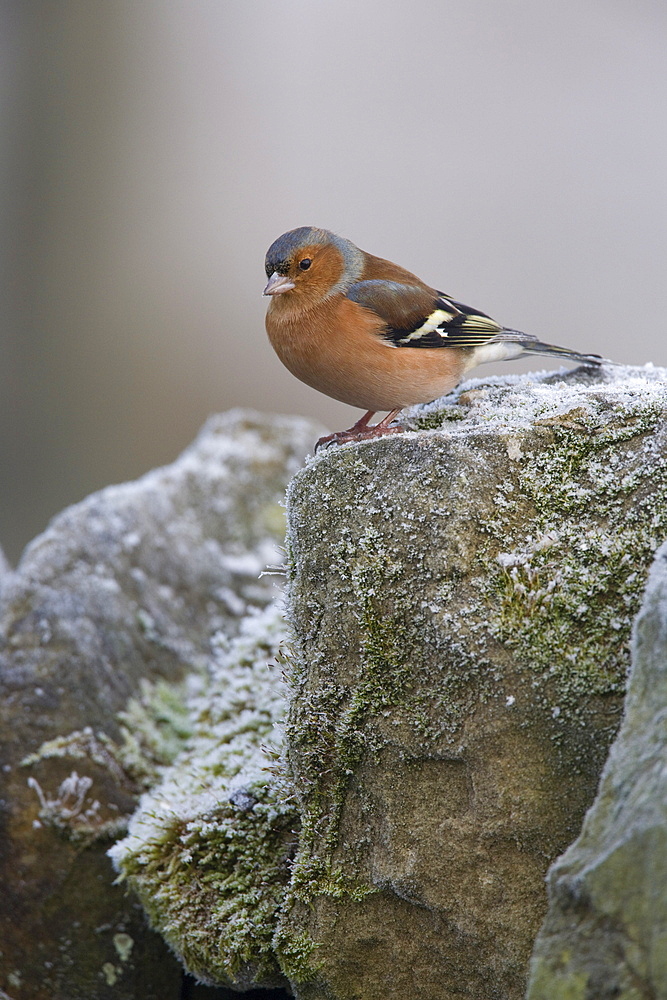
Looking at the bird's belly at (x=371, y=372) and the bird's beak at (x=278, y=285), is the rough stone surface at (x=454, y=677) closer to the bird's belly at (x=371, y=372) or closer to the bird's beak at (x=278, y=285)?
the bird's belly at (x=371, y=372)

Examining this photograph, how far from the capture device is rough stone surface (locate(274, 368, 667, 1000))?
2.03m

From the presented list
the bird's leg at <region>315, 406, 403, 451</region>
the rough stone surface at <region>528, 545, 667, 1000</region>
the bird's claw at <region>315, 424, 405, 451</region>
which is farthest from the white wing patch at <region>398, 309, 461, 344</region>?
the rough stone surface at <region>528, 545, 667, 1000</region>

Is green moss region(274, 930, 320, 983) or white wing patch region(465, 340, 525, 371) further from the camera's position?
white wing patch region(465, 340, 525, 371)

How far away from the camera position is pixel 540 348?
395 centimetres

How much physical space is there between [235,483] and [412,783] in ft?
11.4

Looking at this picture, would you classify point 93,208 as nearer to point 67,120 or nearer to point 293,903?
point 67,120

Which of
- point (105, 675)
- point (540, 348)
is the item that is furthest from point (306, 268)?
point (105, 675)

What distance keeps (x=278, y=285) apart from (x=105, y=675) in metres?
2.12

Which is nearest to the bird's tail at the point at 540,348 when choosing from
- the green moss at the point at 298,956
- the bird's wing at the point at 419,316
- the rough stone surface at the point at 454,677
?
the bird's wing at the point at 419,316

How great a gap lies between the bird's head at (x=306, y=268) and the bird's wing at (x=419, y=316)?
0.34 feet

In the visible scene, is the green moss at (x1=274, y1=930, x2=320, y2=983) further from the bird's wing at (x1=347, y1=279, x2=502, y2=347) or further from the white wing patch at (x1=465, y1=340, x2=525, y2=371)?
the white wing patch at (x1=465, y1=340, x2=525, y2=371)

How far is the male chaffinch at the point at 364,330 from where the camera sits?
10.8ft

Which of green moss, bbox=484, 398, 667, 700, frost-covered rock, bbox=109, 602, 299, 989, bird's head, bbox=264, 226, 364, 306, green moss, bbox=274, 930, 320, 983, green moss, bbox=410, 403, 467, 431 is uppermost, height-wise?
bird's head, bbox=264, 226, 364, 306

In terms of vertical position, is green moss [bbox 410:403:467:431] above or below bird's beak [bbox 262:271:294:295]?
below
